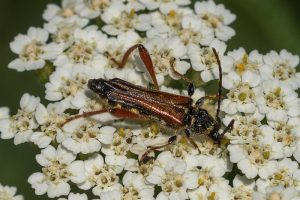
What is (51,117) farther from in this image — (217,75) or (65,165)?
(217,75)

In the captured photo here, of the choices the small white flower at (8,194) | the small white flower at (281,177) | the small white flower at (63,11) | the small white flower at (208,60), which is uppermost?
the small white flower at (63,11)

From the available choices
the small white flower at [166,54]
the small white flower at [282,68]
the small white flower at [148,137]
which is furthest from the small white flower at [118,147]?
the small white flower at [282,68]

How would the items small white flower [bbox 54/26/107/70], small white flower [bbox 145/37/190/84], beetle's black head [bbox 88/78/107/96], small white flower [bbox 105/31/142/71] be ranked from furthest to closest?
small white flower [bbox 105/31/142/71], small white flower [bbox 54/26/107/70], small white flower [bbox 145/37/190/84], beetle's black head [bbox 88/78/107/96]

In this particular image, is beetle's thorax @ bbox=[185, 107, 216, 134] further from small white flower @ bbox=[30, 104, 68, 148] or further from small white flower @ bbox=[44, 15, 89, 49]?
small white flower @ bbox=[44, 15, 89, 49]

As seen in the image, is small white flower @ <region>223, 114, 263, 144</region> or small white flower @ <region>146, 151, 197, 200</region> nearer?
small white flower @ <region>146, 151, 197, 200</region>

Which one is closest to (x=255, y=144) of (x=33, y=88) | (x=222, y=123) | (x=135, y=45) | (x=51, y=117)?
(x=222, y=123)

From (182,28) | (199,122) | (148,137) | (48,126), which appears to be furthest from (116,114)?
(182,28)

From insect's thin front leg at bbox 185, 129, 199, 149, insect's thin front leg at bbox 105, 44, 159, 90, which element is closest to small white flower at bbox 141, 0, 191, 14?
insect's thin front leg at bbox 105, 44, 159, 90

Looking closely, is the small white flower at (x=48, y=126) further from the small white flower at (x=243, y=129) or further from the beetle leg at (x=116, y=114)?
the small white flower at (x=243, y=129)
